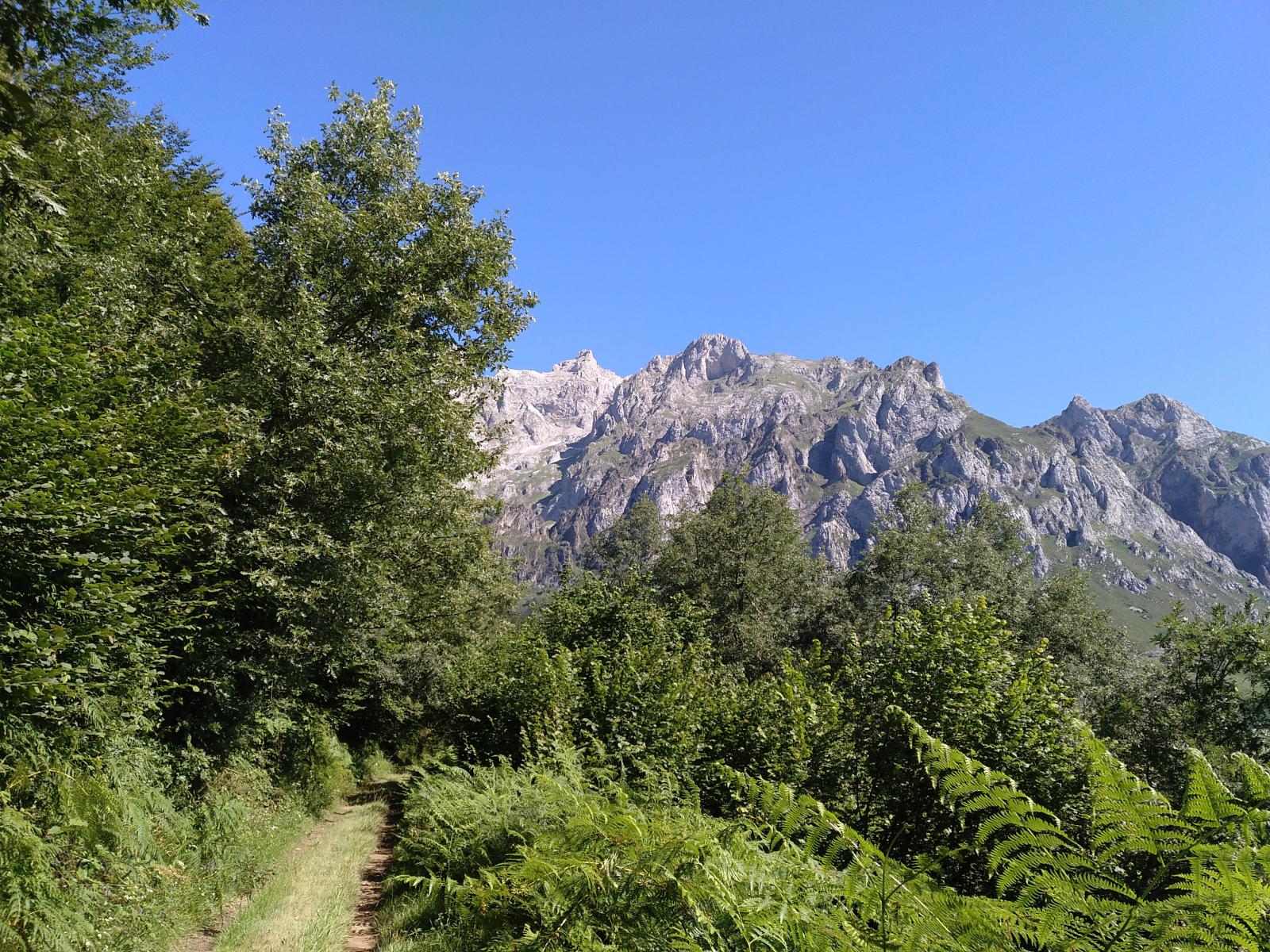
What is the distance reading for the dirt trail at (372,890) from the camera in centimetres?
755

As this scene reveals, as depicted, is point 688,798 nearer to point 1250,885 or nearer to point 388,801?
point 1250,885

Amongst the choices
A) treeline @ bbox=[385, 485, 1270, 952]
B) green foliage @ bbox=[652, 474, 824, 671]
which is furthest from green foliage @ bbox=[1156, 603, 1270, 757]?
green foliage @ bbox=[652, 474, 824, 671]

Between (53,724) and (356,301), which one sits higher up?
(356,301)

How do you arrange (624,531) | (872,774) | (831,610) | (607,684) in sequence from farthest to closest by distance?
1. (624,531)
2. (831,610)
3. (607,684)
4. (872,774)

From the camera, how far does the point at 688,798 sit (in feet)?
27.9

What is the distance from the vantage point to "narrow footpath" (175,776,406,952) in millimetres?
7230

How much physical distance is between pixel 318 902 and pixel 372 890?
1.10 m

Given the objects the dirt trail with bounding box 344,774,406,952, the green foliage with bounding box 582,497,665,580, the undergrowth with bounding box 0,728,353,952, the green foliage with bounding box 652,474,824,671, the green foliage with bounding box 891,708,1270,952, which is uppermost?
the green foliage with bounding box 582,497,665,580

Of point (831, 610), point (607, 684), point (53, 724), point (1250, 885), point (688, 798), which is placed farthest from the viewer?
point (831, 610)

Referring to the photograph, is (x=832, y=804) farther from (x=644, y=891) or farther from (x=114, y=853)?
(x=114, y=853)

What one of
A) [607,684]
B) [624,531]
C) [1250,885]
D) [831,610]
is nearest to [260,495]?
[607,684]

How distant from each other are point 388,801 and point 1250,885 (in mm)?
20556

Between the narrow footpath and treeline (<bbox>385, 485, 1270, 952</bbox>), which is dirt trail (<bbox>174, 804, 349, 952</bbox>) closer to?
the narrow footpath

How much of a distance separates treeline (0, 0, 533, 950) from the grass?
56 centimetres
